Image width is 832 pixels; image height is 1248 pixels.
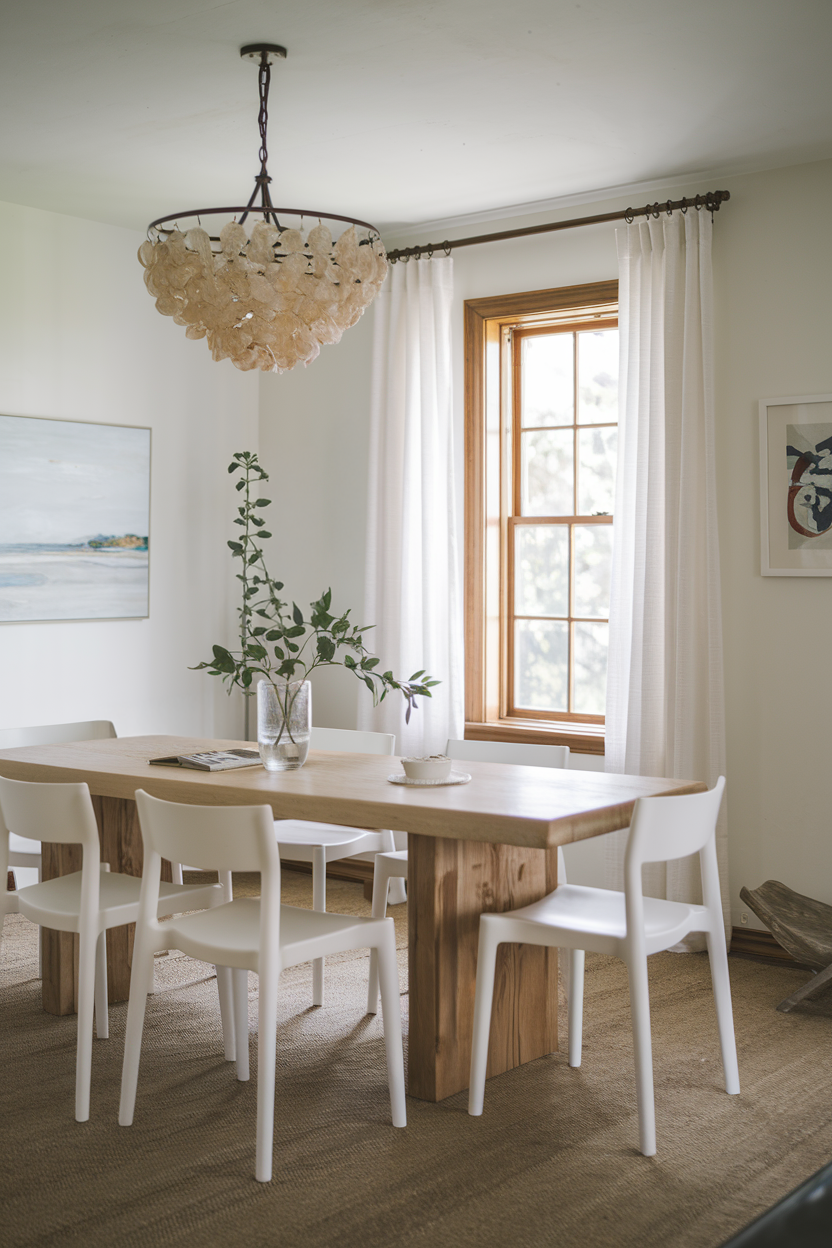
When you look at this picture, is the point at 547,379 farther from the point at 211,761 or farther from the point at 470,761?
the point at 211,761

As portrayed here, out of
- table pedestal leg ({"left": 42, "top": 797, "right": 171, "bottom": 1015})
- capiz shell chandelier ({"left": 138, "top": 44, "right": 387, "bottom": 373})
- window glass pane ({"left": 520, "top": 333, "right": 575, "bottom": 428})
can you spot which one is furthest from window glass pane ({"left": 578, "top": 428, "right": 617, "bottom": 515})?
table pedestal leg ({"left": 42, "top": 797, "right": 171, "bottom": 1015})

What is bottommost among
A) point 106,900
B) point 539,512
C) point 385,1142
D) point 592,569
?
point 385,1142

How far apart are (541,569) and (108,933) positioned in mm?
2471

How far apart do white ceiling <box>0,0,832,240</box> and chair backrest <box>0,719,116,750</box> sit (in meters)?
2.08

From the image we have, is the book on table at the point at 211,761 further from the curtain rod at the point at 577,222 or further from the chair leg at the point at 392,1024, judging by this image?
the curtain rod at the point at 577,222

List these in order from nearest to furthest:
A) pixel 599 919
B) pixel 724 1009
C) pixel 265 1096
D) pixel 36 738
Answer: pixel 265 1096 → pixel 599 919 → pixel 724 1009 → pixel 36 738

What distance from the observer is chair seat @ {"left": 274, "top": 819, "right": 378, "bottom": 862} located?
3.86 meters

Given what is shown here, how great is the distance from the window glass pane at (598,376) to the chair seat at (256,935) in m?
2.85

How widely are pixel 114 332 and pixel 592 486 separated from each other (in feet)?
7.32

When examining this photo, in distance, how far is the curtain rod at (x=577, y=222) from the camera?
4484 mm

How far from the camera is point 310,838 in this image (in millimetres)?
3936

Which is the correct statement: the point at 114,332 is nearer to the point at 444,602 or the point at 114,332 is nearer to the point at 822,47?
the point at 444,602

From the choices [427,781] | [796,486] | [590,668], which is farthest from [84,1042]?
[796,486]

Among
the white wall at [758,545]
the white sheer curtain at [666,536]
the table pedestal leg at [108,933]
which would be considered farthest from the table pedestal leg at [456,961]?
the white wall at [758,545]
